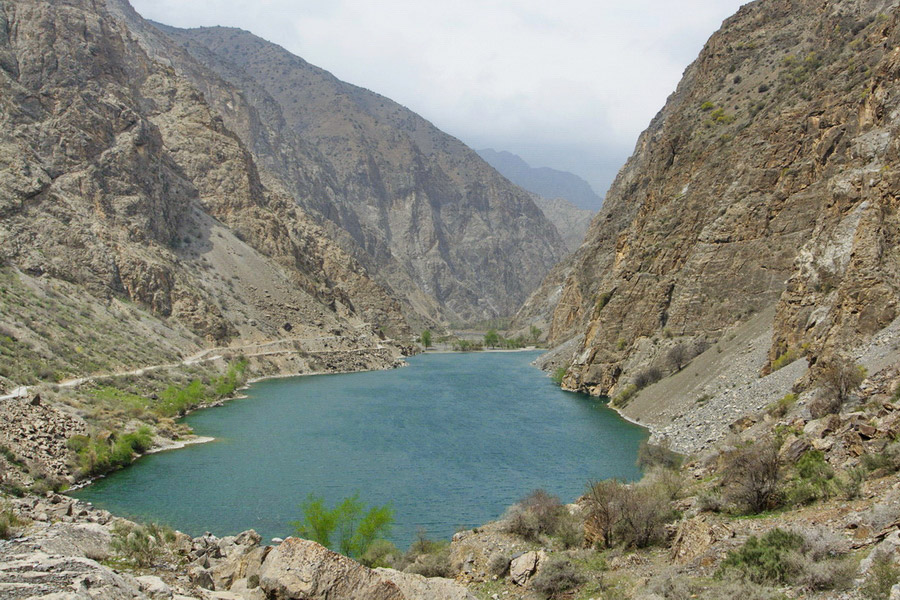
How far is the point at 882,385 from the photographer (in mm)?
20047

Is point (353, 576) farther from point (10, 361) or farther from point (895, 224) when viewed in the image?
point (10, 361)

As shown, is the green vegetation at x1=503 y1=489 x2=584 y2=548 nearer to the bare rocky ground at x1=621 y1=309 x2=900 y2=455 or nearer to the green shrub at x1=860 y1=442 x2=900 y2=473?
the green shrub at x1=860 y1=442 x2=900 y2=473

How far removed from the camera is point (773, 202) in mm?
47969

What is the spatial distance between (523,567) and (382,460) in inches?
1048

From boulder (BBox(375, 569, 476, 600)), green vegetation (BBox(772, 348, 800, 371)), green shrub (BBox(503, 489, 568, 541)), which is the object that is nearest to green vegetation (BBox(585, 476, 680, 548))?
green shrub (BBox(503, 489, 568, 541))

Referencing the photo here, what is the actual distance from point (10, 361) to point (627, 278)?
1936 inches

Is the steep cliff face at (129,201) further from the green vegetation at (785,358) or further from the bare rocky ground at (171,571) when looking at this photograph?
the green vegetation at (785,358)

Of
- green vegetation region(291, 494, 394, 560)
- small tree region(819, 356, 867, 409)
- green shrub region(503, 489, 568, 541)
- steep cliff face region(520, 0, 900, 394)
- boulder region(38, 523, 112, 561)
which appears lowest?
green vegetation region(291, 494, 394, 560)

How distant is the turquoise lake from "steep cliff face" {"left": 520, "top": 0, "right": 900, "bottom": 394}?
1026 centimetres

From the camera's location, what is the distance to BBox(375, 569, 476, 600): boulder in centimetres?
1266

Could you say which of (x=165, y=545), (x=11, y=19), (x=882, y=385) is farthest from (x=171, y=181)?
(x=882, y=385)

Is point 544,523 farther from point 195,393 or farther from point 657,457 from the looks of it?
point 195,393

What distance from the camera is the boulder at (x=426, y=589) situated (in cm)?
1266

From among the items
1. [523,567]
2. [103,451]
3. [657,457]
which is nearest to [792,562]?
[523,567]
